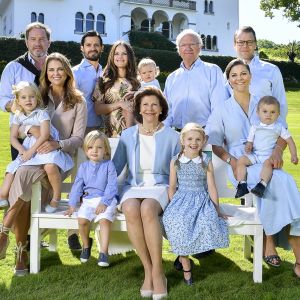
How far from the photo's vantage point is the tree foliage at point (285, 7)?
4622 cm

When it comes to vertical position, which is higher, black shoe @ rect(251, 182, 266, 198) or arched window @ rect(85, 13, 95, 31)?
arched window @ rect(85, 13, 95, 31)

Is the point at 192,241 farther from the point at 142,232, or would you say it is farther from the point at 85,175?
the point at 85,175

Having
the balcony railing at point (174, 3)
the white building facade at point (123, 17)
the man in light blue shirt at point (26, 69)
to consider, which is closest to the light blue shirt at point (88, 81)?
the man in light blue shirt at point (26, 69)

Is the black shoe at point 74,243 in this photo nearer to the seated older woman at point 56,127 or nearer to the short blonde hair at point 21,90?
the seated older woman at point 56,127

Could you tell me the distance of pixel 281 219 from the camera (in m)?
4.79

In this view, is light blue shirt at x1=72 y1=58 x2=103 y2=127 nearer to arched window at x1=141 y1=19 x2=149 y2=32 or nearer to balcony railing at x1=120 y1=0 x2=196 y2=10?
balcony railing at x1=120 y1=0 x2=196 y2=10

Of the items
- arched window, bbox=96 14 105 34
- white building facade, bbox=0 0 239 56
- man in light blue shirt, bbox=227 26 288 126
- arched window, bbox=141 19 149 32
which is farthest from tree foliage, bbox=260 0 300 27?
man in light blue shirt, bbox=227 26 288 126

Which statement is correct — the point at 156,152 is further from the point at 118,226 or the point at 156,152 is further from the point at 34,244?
the point at 34,244

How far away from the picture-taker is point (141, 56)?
35.1 metres

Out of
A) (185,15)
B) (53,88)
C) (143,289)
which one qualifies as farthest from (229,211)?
(185,15)

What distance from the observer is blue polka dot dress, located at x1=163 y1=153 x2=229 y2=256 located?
447 centimetres

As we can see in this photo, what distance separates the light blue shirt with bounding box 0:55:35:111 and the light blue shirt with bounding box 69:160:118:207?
1.31 metres

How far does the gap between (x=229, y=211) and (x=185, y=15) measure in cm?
4449

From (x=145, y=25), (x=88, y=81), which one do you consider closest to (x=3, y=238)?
(x=88, y=81)
